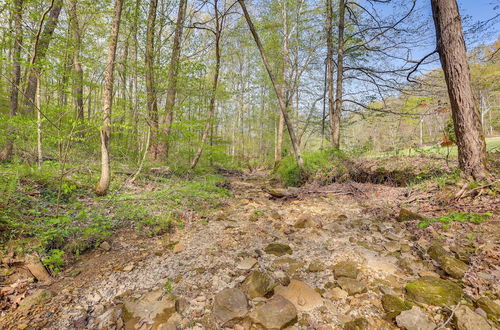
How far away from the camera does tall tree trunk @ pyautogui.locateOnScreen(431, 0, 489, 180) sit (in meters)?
3.48

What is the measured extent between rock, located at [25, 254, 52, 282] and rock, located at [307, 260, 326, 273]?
272cm

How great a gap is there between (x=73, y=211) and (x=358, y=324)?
12.8 ft

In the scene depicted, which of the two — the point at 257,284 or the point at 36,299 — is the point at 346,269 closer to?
the point at 257,284

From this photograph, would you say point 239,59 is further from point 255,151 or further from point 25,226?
point 25,226

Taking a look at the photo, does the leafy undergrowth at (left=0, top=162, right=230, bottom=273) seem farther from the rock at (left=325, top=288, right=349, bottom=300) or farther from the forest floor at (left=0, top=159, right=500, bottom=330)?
the rock at (left=325, top=288, right=349, bottom=300)

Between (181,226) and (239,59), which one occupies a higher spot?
(239,59)

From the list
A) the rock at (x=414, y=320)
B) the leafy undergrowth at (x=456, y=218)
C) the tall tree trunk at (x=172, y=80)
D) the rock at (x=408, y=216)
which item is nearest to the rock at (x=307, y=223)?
the rock at (x=408, y=216)

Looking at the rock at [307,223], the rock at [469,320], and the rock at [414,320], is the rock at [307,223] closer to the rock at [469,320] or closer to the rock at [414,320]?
the rock at [414,320]

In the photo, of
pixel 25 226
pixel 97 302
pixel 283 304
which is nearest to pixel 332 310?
pixel 283 304

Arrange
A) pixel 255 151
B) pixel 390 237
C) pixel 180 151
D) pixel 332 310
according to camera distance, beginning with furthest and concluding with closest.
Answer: pixel 255 151 < pixel 180 151 < pixel 390 237 < pixel 332 310

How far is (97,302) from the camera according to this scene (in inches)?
75.5

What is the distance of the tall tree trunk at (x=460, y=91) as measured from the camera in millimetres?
3482

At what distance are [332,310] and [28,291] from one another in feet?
9.01

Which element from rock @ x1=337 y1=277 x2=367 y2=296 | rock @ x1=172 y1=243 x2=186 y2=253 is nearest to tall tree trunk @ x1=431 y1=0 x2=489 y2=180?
rock @ x1=337 y1=277 x2=367 y2=296
